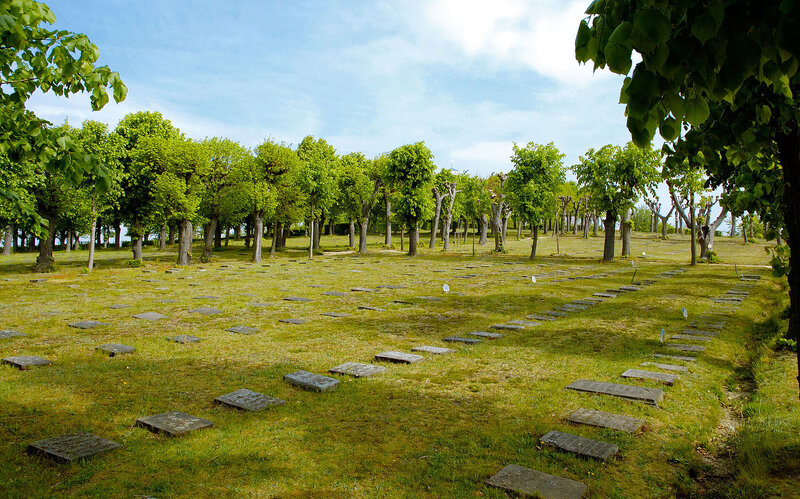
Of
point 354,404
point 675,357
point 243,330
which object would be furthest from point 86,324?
point 675,357

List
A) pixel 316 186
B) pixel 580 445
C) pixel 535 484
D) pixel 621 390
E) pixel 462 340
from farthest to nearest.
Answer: pixel 316 186, pixel 462 340, pixel 621 390, pixel 580 445, pixel 535 484

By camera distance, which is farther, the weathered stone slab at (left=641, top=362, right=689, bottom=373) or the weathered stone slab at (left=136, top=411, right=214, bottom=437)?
the weathered stone slab at (left=641, top=362, right=689, bottom=373)

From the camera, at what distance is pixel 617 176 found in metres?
30.2

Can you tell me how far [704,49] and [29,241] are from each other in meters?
76.6

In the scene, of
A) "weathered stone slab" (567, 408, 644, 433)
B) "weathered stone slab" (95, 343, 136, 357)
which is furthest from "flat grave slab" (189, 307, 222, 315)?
"weathered stone slab" (567, 408, 644, 433)

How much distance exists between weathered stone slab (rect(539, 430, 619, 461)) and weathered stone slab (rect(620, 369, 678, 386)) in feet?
9.12

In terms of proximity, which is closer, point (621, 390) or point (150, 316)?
point (621, 390)

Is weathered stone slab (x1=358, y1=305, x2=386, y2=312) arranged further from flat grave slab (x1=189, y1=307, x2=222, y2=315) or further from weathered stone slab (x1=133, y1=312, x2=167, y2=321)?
weathered stone slab (x1=133, y1=312, x2=167, y2=321)

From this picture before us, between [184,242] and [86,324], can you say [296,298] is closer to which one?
[86,324]

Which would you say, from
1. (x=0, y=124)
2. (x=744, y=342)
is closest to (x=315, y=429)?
(x=0, y=124)

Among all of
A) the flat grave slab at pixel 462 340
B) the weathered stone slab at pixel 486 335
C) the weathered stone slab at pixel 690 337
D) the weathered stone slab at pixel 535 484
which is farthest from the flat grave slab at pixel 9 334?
the weathered stone slab at pixel 690 337

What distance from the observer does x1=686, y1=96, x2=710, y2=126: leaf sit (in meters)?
2.05

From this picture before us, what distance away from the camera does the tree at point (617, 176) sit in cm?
2984

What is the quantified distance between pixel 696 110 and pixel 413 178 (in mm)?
34826
